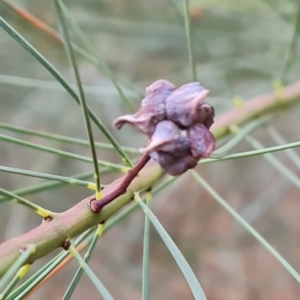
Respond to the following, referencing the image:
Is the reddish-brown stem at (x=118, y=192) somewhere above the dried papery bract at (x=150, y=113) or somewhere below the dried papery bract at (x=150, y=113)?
below

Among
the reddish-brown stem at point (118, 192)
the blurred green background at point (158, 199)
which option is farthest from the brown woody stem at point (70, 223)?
the blurred green background at point (158, 199)

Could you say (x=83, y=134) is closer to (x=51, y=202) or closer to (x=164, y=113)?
(x=51, y=202)

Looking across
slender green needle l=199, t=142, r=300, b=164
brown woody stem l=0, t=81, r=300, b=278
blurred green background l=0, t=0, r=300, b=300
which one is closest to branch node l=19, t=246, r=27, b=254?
brown woody stem l=0, t=81, r=300, b=278

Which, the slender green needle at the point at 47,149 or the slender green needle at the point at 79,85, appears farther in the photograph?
the slender green needle at the point at 47,149

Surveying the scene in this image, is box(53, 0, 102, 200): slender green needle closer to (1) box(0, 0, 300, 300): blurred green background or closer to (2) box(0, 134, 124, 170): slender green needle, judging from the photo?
(2) box(0, 134, 124, 170): slender green needle

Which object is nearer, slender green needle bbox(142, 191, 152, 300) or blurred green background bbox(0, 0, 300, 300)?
slender green needle bbox(142, 191, 152, 300)

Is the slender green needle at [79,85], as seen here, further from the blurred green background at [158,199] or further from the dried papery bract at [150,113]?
the blurred green background at [158,199]

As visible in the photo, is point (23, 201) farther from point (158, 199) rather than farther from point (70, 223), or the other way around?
point (158, 199)

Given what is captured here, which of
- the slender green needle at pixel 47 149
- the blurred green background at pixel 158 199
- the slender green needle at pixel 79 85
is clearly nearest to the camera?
the slender green needle at pixel 79 85

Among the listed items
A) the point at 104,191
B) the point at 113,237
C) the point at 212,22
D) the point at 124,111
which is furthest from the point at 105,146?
the point at 113,237
